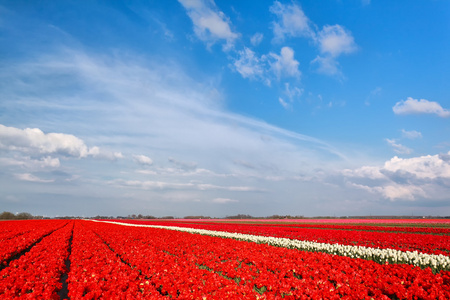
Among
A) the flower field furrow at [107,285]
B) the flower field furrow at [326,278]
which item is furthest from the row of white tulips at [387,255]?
the flower field furrow at [107,285]

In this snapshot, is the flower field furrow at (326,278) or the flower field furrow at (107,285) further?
the flower field furrow at (326,278)

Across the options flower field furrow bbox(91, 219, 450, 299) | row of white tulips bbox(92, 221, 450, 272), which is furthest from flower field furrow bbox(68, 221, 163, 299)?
row of white tulips bbox(92, 221, 450, 272)

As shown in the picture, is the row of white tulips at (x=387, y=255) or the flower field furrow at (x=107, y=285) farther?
the row of white tulips at (x=387, y=255)

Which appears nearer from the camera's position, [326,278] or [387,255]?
[326,278]

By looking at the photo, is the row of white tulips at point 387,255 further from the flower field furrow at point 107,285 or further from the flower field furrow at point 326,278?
the flower field furrow at point 107,285

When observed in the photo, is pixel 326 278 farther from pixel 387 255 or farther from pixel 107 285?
pixel 107 285

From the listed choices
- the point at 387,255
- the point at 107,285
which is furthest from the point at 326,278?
the point at 107,285

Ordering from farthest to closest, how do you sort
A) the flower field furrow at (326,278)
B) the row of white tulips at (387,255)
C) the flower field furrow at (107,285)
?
the row of white tulips at (387,255) < the flower field furrow at (326,278) < the flower field furrow at (107,285)

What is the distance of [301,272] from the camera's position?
863 cm

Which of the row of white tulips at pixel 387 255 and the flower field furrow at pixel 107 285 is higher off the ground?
the flower field furrow at pixel 107 285

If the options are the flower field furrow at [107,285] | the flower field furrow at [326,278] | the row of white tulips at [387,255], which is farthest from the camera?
the row of white tulips at [387,255]

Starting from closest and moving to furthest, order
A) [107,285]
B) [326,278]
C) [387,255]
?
[107,285] → [326,278] → [387,255]

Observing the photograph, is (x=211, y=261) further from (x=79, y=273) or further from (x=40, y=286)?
(x=40, y=286)

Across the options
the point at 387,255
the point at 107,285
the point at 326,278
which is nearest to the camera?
the point at 107,285
